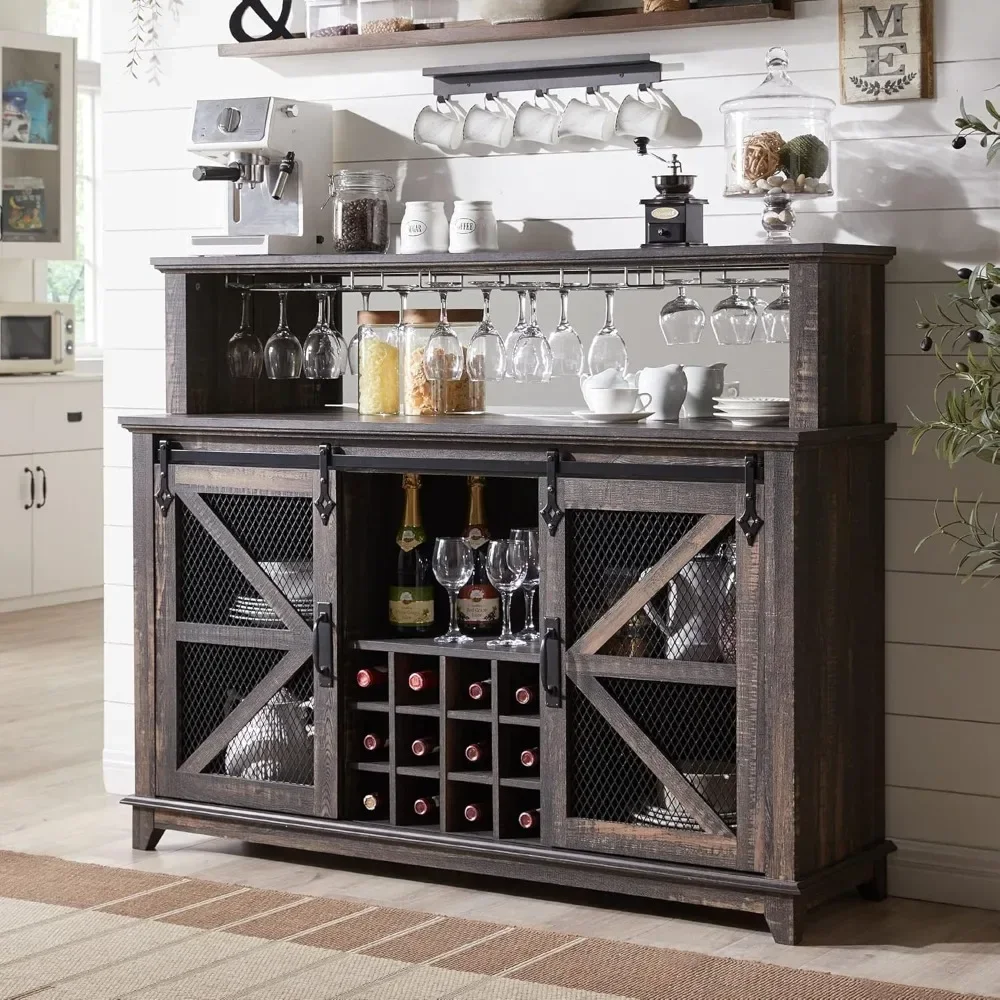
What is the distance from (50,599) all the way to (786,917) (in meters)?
5.20

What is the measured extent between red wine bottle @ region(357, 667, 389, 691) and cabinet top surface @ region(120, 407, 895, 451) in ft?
1.66

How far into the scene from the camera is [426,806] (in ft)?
12.8

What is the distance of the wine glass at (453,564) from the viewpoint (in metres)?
3.88

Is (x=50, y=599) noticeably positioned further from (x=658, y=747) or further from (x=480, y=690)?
(x=658, y=747)

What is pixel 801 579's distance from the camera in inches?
136

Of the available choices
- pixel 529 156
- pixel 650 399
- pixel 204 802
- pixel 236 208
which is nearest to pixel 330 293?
pixel 236 208

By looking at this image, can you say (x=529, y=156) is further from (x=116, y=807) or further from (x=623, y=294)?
(x=116, y=807)

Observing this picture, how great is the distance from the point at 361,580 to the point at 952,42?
1.67 meters

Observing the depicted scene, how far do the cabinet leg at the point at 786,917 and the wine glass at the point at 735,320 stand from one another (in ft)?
3.69

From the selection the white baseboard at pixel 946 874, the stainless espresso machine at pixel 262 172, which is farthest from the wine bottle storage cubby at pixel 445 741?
the stainless espresso machine at pixel 262 172

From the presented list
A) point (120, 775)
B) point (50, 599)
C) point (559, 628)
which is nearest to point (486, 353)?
point (559, 628)

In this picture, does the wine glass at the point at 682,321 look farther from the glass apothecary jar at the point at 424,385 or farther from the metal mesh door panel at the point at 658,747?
the metal mesh door panel at the point at 658,747

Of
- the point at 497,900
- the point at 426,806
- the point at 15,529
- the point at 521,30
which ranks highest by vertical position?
the point at 521,30

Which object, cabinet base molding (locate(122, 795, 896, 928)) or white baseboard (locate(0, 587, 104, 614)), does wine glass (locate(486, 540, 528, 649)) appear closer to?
A: cabinet base molding (locate(122, 795, 896, 928))
